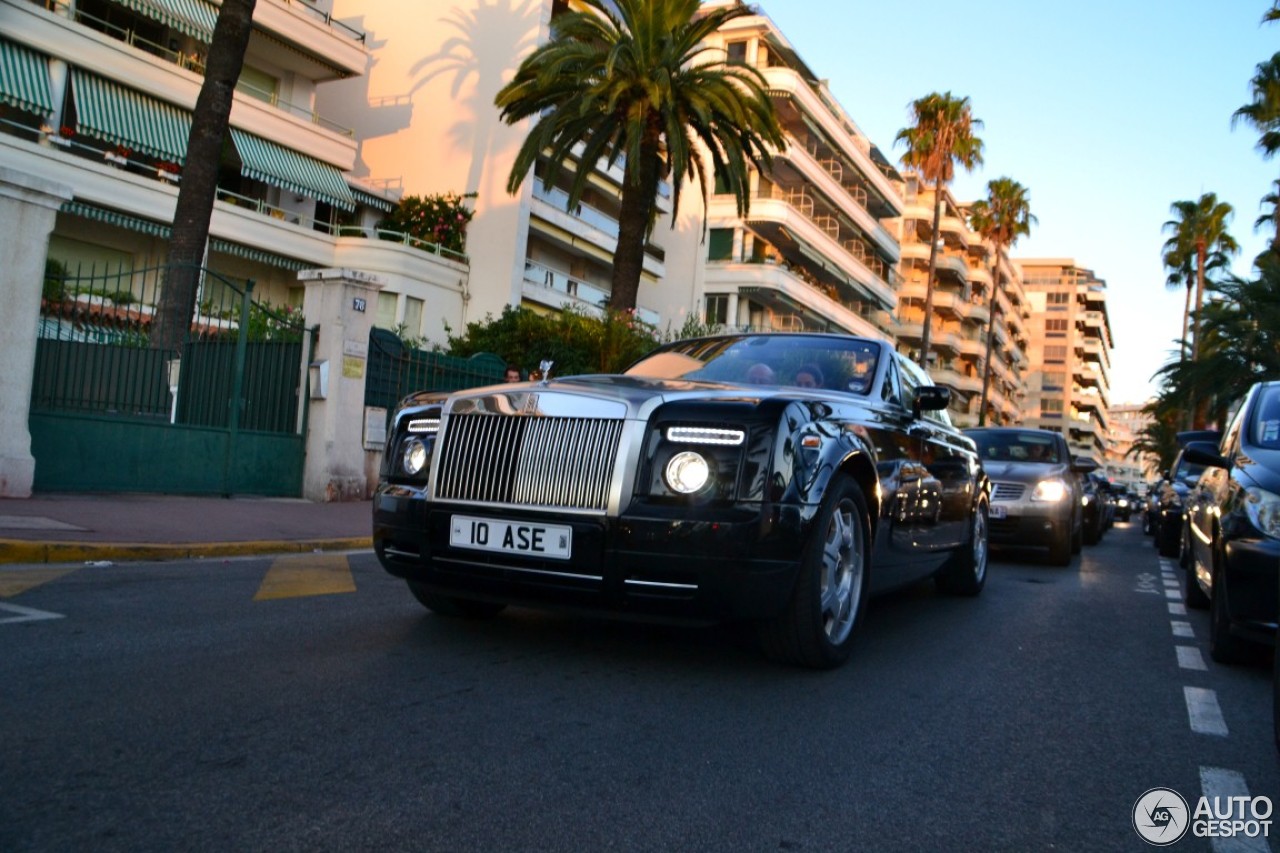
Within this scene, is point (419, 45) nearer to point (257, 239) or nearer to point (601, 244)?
point (601, 244)

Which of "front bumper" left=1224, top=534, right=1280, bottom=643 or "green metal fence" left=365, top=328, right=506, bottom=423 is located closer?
"front bumper" left=1224, top=534, right=1280, bottom=643

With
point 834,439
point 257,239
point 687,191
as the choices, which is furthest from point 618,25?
point 687,191

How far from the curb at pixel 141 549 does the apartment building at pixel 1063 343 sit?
12016 centimetres

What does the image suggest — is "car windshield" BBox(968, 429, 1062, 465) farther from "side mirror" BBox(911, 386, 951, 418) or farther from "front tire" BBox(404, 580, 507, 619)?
"front tire" BBox(404, 580, 507, 619)

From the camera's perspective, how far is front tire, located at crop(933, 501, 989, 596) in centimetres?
735

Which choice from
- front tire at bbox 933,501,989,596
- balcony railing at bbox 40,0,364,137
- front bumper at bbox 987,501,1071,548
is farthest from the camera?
balcony railing at bbox 40,0,364,137

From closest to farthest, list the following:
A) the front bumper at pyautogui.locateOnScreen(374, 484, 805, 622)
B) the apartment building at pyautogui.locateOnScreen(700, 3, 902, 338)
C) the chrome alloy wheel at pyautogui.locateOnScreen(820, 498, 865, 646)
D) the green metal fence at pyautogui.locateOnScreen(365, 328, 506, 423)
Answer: the front bumper at pyautogui.locateOnScreen(374, 484, 805, 622) → the chrome alloy wheel at pyautogui.locateOnScreen(820, 498, 865, 646) → the green metal fence at pyautogui.locateOnScreen(365, 328, 506, 423) → the apartment building at pyautogui.locateOnScreen(700, 3, 902, 338)

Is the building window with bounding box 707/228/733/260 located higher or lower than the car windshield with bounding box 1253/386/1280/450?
higher

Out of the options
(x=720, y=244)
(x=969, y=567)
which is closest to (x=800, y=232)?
(x=720, y=244)

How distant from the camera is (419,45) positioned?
123ft

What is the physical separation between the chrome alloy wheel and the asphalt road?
0.24 meters

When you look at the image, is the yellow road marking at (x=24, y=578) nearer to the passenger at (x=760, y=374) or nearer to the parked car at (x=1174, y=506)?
the passenger at (x=760, y=374)

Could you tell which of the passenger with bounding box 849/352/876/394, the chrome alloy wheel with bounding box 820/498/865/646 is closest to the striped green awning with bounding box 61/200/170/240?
the passenger with bounding box 849/352/876/394

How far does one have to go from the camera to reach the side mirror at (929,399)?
6242mm
